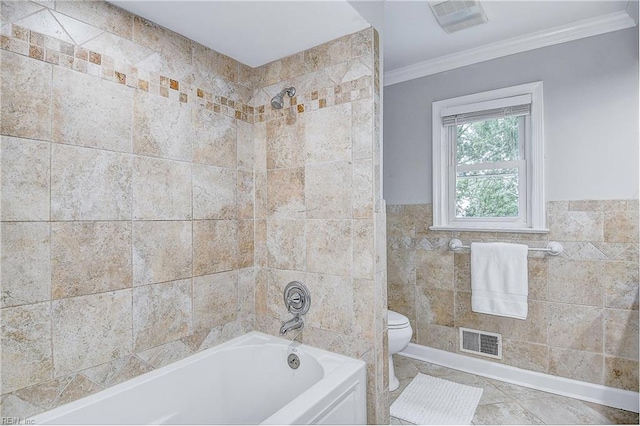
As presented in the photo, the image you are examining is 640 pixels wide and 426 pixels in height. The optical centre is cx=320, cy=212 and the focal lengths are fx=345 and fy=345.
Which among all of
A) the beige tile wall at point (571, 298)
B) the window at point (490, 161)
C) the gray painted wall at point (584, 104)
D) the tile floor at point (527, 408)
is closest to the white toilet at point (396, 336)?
the tile floor at point (527, 408)

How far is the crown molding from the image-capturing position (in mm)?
2164

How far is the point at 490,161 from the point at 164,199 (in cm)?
229

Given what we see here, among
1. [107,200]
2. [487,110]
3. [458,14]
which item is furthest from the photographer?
[487,110]

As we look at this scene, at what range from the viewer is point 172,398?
1.60 m

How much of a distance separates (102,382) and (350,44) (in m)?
1.91

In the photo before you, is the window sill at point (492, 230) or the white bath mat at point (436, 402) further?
the window sill at point (492, 230)

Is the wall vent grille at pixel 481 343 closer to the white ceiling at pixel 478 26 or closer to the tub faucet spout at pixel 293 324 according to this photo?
the tub faucet spout at pixel 293 324

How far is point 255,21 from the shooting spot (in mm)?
1645

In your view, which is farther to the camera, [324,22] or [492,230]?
[492,230]

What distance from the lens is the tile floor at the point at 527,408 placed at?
2027 mm

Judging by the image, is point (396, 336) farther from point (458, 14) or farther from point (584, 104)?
point (458, 14)

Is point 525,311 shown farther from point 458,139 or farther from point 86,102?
point 86,102

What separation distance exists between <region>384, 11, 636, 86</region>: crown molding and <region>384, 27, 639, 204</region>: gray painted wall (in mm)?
40

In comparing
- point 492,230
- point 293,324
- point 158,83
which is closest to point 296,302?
point 293,324
